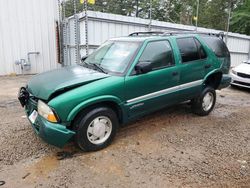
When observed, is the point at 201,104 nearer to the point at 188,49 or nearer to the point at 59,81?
the point at 188,49

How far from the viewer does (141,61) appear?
12.7 ft

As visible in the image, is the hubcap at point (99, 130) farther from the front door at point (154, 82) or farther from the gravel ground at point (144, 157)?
the front door at point (154, 82)

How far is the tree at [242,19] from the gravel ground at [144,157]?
1709 cm

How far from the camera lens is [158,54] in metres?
4.16

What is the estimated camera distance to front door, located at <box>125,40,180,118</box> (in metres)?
3.78

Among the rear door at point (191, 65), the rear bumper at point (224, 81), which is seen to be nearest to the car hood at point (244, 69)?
the rear bumper at point (224, 81)

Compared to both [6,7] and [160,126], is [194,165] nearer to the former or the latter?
[160,126]

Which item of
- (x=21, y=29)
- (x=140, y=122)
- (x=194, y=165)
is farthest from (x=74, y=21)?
(x=194, y=165)

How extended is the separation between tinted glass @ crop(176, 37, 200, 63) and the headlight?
2.63 meters

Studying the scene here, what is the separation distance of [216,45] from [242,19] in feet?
54.8

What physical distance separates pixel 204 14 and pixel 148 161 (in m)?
21.1

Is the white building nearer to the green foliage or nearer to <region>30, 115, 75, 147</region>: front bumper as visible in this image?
<region>30, 115, 75, 147</region>: front bumper

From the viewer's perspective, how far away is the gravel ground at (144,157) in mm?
2947

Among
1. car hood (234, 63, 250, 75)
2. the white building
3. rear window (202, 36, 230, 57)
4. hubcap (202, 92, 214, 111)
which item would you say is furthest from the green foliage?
hubcap (202, 92, 214, 111)
